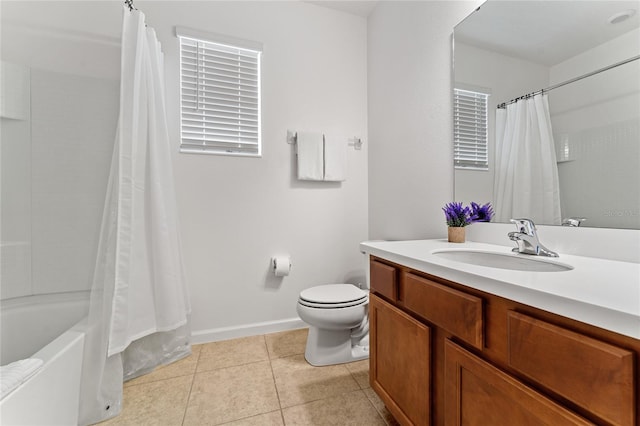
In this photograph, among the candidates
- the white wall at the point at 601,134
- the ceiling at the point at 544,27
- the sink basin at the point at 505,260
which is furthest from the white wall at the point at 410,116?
the white wall at the point at 601,134

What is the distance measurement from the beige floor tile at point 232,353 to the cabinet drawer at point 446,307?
4.02 ft

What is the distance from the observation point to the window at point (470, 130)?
1.34 metres

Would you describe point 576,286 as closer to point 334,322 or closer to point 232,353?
point 334,322

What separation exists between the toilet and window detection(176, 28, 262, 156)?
1196mm

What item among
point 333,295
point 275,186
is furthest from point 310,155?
point 333,295

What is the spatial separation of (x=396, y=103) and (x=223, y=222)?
1.59 meters

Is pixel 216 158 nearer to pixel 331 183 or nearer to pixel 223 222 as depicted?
pixel 223 222

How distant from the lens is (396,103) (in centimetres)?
197

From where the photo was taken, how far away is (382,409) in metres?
1.27

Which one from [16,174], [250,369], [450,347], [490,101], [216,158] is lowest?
[250,369]

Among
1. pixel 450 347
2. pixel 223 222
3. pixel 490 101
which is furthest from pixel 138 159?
pixel 490 101

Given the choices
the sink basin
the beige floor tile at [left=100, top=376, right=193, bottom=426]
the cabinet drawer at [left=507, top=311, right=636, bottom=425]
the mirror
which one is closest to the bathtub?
the beige floor tile at [left=100, top=376, right=193, bottom=426]

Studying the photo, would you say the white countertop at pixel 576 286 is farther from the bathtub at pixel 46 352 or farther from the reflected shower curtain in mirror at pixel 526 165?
the bathtub at pixel 46 352

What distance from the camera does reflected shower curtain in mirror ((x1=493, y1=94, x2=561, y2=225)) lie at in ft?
3.48
